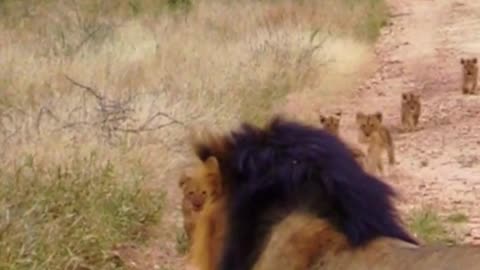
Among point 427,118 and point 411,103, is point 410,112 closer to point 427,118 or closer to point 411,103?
point 411,103

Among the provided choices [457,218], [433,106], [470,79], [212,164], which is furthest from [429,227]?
[470,79]

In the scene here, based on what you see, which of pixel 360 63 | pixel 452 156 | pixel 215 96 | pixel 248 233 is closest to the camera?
pixel 248 233

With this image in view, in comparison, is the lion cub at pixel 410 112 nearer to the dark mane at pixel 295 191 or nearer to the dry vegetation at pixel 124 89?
the dry vegetation at pixel 124 89

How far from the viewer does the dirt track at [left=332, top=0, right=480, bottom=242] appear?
1027 centimetres

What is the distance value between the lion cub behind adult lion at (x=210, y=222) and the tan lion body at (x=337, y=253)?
165 mm

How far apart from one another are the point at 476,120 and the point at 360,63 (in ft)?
19.0

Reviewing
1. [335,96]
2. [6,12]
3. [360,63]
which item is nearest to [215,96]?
[335,96]

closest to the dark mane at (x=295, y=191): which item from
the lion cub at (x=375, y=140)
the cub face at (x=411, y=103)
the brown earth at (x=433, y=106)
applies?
the brown earth at (x=433, y=106)

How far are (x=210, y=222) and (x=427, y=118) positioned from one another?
1021 cm

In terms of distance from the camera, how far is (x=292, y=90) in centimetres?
1559

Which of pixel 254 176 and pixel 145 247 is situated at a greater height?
pixel 254 176

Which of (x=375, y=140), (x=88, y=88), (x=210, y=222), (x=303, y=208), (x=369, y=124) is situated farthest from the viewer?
(x=369, y=124)

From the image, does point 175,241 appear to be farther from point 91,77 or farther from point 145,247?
point 91,77

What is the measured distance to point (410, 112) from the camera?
13500 mm
